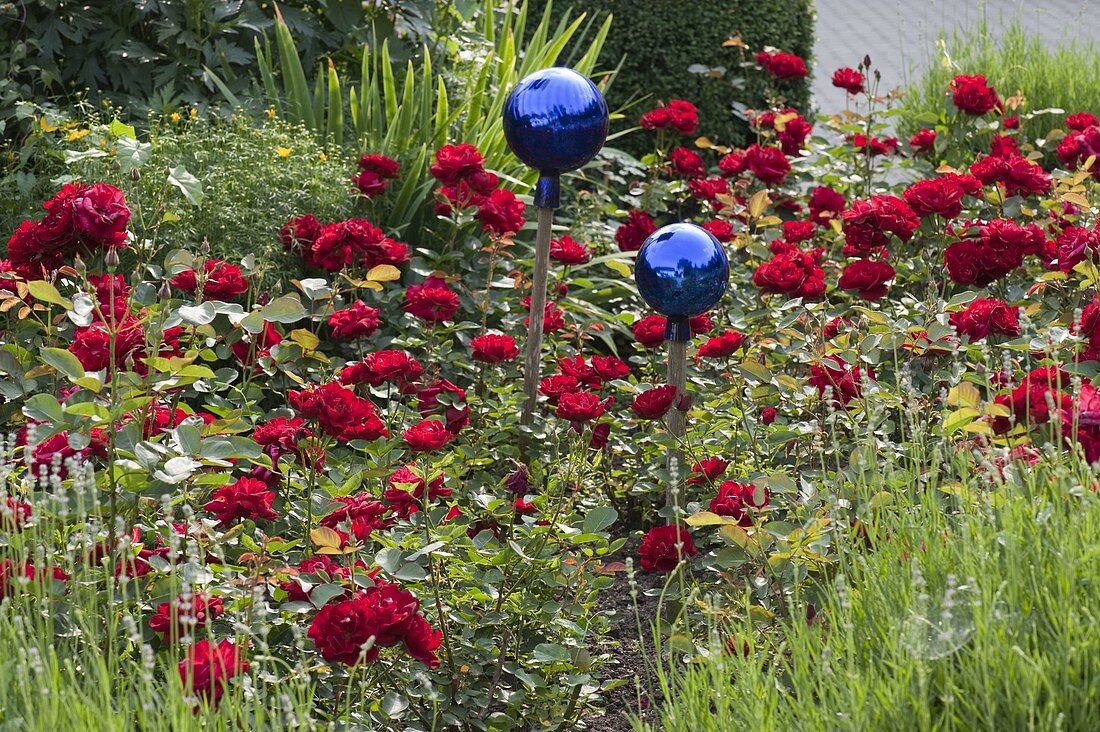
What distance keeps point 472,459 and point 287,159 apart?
1.50 meters

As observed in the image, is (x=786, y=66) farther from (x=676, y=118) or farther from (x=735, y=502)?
(x=735, y=502)

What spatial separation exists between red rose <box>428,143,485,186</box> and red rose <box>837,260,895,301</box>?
112cm

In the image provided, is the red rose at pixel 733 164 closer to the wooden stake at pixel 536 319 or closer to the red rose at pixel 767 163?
the red rose at pixel 767 163

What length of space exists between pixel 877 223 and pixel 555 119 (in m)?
0.94

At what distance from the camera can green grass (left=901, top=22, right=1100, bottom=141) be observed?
5906 millimetres

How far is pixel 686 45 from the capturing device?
19.4ft

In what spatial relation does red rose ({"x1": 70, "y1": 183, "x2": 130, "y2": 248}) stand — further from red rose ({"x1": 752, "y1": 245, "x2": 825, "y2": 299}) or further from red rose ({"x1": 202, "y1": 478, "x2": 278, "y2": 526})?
red rose ({"x1": 752, "y1": 245, "x2": 825, "y2": 299})

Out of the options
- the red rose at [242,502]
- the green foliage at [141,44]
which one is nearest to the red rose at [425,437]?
the red rose at [242,502]

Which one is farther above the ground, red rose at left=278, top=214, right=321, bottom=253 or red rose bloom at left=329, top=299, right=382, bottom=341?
red rose at left=278, top=214, right=321, bottom=253

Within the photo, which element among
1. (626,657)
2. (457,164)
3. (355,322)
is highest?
(457,164)

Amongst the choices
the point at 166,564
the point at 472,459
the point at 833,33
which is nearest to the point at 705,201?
the point at 472,459

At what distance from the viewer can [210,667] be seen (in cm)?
176

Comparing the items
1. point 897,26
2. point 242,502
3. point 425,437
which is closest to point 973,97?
point 425,437

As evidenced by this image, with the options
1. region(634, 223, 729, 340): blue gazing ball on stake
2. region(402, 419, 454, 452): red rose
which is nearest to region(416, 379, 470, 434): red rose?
region(402, 419, 454, 452): red rose
